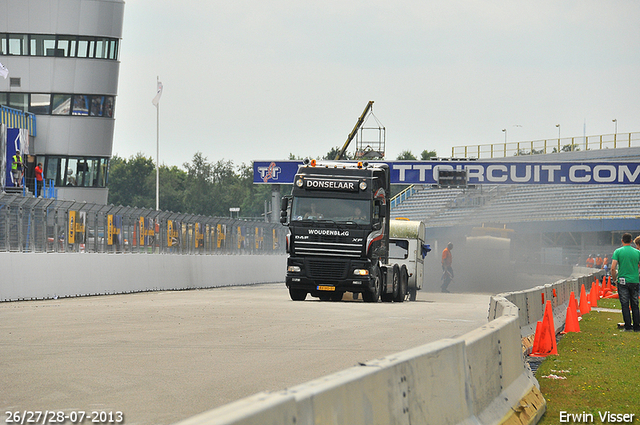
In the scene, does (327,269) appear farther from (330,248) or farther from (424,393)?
(424,393)

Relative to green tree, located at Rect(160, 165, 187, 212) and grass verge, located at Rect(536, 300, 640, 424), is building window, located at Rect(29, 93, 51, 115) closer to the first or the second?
grass verge, located at Rect(536, 300, 640, 424)

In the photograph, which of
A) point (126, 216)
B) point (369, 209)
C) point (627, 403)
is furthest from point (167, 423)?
point (126, 216)

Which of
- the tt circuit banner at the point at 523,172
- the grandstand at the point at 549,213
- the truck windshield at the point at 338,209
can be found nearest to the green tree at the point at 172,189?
the grandstand at the point at 549,213

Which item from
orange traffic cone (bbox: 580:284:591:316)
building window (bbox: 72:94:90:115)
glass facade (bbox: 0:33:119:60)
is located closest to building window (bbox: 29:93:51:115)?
building window (bbox: 72:94:90:115)

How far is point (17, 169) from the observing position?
47.7 meters

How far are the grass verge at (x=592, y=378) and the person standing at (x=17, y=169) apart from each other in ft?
123

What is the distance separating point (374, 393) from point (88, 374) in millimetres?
5312

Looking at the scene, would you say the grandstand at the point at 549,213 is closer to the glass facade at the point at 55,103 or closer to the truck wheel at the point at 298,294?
the glass facade at the point at 55,103

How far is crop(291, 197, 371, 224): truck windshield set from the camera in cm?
2200

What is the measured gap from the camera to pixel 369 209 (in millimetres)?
22031

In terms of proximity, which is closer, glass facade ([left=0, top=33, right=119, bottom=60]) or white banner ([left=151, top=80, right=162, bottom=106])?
glass facade ([left=0, top=33, right=119, bottom=60])

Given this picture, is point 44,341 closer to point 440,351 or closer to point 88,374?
point 88,374

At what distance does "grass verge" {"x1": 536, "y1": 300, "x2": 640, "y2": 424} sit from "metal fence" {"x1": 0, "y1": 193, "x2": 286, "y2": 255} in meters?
13.3

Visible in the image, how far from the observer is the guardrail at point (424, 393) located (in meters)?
3.49
